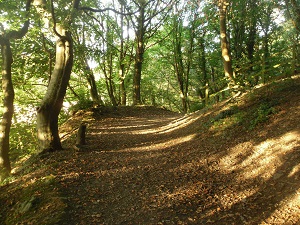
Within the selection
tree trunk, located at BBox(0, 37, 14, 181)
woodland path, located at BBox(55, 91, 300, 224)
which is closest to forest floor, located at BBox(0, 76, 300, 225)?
woodland path, located at BBox(55, 91, 300, 224)

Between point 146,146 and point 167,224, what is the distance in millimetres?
5158

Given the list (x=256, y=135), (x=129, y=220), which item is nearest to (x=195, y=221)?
(x=129, y=220)

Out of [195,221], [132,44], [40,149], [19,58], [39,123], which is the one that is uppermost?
[132,44]

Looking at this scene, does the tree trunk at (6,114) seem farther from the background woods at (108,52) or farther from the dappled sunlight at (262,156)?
the dappled sunlight at (262,156)

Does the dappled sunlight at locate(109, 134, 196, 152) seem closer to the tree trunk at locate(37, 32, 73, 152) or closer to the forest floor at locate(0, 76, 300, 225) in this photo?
the forest floor at locate(0, 76, 300, 225)

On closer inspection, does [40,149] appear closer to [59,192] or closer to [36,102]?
[59,192]

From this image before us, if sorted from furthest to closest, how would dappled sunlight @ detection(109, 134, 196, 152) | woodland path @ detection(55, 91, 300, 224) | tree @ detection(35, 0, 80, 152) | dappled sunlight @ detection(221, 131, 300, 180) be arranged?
dappled sunlight @ detection(109, 134, 196, 152)
tree @ detection(35, 0, 80, 152)
dappled sunlight @ detection(221, 131, 300, 180)
woodland path @ detection(55, 91, 300, 224)

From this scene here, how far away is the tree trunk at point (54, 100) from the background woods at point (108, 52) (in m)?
0.04

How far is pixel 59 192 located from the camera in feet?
18.0

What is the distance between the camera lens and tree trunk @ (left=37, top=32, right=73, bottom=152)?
835 centimetres

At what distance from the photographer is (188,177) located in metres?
6.26

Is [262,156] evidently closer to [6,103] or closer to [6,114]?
[6,114]

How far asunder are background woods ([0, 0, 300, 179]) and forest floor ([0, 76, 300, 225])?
1697 mm

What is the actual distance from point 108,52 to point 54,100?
6.27 metres
